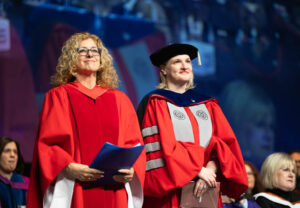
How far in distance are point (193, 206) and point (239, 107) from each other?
426 centimetres

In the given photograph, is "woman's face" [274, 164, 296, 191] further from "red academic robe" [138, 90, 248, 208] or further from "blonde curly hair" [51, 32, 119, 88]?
"blonde curly hair" [51, 32, 119, 88]

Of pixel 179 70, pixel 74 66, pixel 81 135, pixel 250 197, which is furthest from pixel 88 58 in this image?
pixel 250 197

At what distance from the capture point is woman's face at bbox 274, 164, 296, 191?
5504 mm

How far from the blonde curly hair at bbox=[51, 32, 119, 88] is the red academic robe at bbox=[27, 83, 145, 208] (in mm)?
139

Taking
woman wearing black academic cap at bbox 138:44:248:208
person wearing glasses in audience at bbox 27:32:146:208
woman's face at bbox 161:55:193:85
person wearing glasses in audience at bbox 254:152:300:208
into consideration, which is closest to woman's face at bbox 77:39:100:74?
person wearing glasses in audience at bbox 27:32:146:208

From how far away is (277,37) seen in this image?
8.35 meters

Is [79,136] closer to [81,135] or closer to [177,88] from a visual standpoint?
[81,135]

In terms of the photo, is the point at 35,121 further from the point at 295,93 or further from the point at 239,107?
the point at 295,93

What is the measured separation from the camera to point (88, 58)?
349cm

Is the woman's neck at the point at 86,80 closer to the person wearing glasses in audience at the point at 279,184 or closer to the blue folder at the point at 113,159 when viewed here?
the blue folder at the point at 113,159

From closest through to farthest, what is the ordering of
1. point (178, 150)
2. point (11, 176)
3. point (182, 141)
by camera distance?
1. point (178, 150)
2. point (182, 141)
3. point (11, 176)

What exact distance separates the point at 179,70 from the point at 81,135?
1.22 metres

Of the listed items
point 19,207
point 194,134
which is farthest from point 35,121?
point 194,134

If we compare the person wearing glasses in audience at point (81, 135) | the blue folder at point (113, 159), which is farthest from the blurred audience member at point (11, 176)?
the blue folder at point (113, 159)
